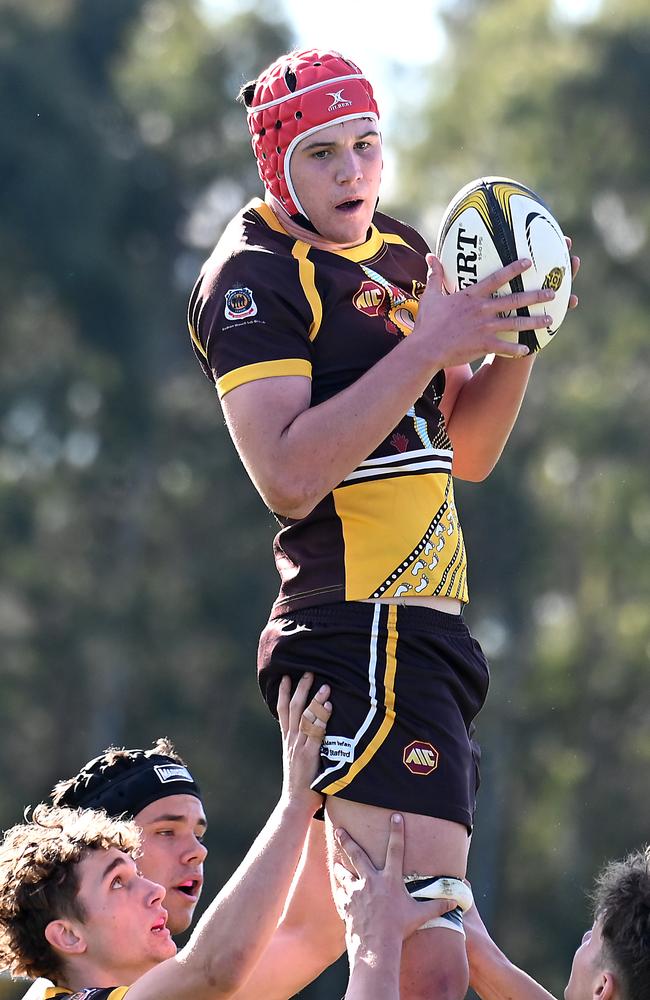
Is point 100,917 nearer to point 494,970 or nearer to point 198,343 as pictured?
point 494,970

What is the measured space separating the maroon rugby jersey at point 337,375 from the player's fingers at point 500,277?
298mm

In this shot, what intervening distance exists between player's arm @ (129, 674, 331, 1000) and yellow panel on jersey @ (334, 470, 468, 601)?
277mm

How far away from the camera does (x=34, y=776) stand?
24344 mm

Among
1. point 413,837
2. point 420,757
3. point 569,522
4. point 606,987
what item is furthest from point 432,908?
point 569,522

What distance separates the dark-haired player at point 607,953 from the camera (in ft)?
13.2

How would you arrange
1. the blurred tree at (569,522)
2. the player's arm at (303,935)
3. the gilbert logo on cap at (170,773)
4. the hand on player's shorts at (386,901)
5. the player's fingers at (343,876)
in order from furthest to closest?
the blurred tree at (569,522), the gilbert logo on cap at (170,773), the player's arm at (303,935), the player's fingers at (343,876), the hand on player's shorts at (386,901)

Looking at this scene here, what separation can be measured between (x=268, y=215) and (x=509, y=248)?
1.97ft

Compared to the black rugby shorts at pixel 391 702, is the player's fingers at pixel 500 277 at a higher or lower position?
higher

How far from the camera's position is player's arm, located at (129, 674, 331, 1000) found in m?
3.80

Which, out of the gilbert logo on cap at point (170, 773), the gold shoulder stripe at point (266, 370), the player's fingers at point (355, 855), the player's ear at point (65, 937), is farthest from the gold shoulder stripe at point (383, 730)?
the gilbert logo on cap at point (170, 773)

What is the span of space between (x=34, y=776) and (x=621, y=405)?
33.5 ft

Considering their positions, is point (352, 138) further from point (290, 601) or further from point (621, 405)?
point (621, 405)

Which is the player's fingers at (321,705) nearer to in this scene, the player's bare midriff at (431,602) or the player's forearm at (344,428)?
the player's bare midriff at (431,602)

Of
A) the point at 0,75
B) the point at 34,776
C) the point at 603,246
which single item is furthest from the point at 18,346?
the point at 603,246
